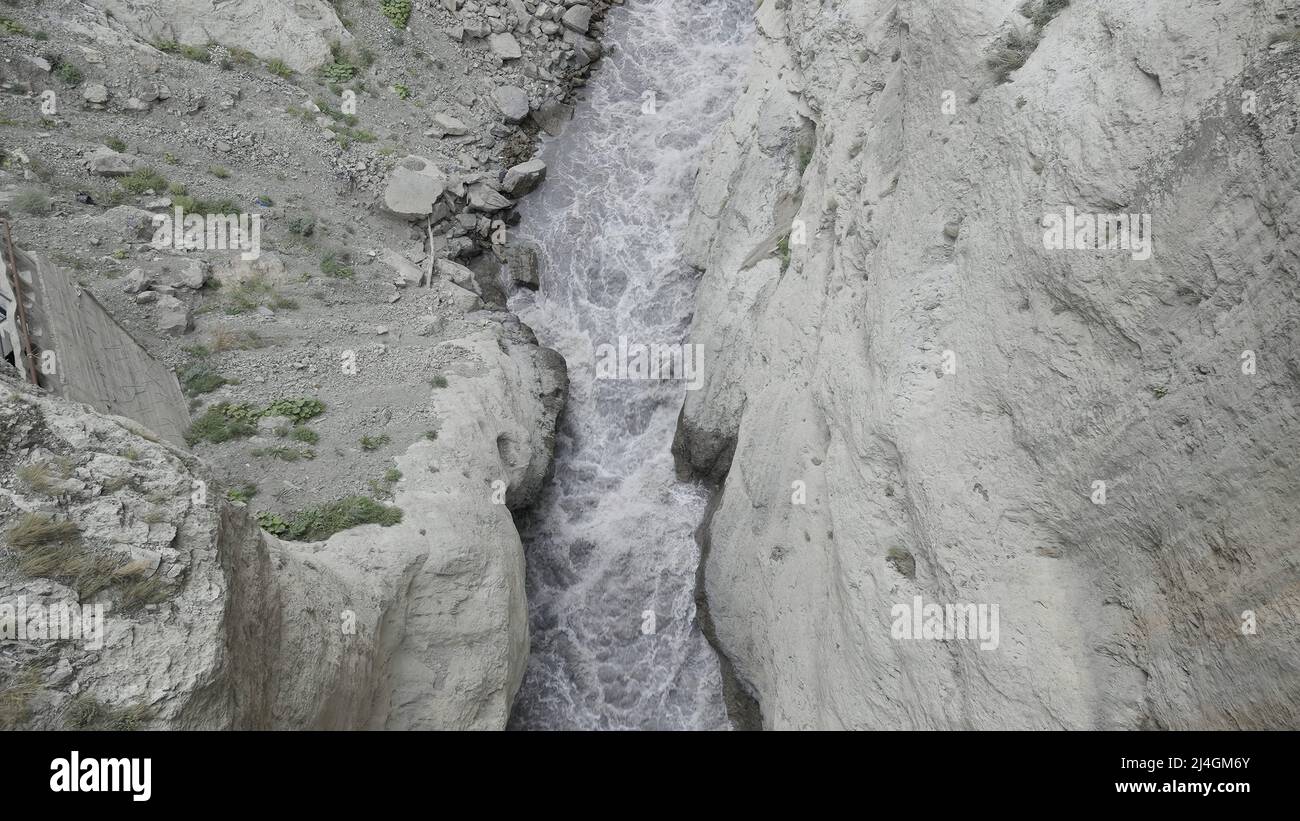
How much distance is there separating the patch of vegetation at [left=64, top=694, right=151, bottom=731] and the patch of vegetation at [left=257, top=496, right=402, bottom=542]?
17.1 ft

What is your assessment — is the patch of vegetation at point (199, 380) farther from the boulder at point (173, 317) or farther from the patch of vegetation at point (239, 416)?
the boulder at point (173, 317)

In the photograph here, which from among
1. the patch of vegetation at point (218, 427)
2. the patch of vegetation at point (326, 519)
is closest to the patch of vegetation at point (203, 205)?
the patch of vegetation at point (218, 427)

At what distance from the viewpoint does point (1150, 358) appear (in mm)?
6676

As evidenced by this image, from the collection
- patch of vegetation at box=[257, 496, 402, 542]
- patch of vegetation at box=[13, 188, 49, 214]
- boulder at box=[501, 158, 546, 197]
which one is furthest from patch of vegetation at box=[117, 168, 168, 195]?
patch of vegetation at box=[257, 496, 402, 542]

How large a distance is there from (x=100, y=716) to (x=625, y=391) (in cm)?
1197

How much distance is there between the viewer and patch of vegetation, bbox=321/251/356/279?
16188mm

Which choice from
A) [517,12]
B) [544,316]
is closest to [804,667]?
[544,316]

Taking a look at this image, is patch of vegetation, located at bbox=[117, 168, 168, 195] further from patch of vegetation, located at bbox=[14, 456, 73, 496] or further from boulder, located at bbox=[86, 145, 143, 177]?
patch of vegetation, located at bbox=[14, 456, 73, 496]

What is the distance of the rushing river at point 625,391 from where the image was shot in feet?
46.3

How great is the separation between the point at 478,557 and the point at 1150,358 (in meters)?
9.03

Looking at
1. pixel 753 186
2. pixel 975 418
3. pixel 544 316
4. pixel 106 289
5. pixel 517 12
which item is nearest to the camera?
pixel 975 418

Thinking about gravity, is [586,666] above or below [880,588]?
below

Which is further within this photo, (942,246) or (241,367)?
(241,367)

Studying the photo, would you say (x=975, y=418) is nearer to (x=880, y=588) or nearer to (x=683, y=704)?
(x=880, y=588)
